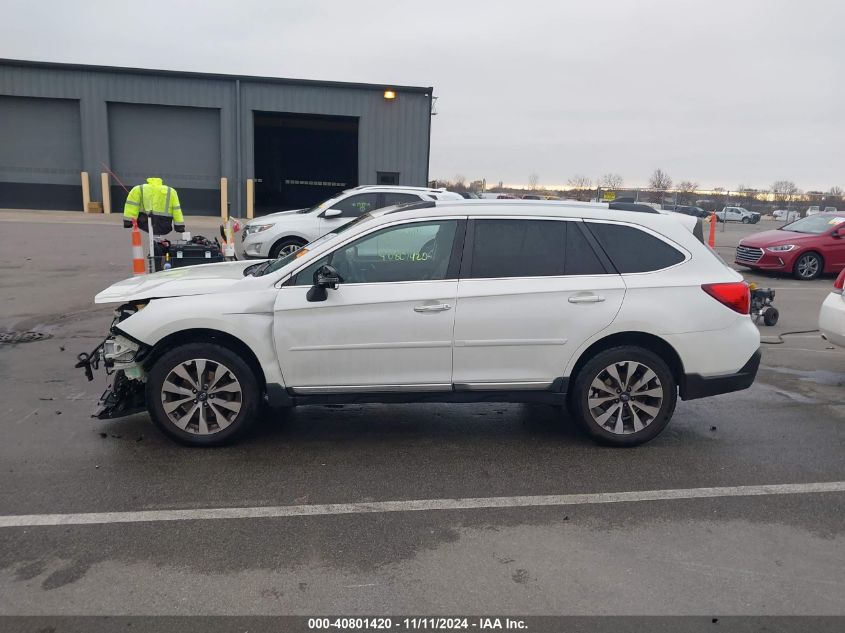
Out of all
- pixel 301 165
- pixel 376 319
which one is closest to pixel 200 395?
pixel 376 319

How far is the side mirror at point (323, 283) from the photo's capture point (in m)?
4.58

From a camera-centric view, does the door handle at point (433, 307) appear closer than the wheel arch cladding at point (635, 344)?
Yes

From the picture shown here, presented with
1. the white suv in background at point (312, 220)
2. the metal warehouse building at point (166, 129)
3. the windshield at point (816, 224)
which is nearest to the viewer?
the white suv in background at point (312, 220)

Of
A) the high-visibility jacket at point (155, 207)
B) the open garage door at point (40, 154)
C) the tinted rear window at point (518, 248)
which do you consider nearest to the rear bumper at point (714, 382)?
the tinted rear window at point (518, 248)

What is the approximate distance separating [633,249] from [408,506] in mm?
2521

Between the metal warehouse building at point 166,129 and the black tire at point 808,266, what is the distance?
16.6 metres

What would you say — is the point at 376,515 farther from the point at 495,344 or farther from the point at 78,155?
the point at 78,155

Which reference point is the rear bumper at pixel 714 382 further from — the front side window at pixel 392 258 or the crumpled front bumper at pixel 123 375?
the crumpled front bumper at pixel 123 375

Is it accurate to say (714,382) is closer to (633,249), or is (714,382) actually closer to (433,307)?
(633,249)

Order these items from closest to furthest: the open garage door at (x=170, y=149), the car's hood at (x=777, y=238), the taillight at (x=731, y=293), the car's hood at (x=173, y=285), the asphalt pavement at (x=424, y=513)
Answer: the asphalt pavement at (x=424, y=513) → the car's hood at (x=173, y=285) → the taillight at (x=731, y=293) → the car's hood at (x=777, y=238) → the open garage door at (x=170, y=149)

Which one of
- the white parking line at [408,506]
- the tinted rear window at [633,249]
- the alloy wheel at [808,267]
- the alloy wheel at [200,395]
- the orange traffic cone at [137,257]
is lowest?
the white parking line at [408,506]

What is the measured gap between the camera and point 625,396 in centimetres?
492

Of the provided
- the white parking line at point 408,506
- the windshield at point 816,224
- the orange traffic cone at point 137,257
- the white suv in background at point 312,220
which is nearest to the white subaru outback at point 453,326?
the white parking line at point 408,506

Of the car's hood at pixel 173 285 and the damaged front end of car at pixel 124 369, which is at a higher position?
the car's hood at pixel 173 285
